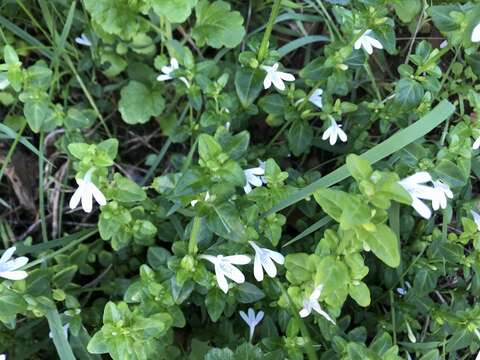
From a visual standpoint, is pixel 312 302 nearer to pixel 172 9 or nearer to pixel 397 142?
pixel 397 142

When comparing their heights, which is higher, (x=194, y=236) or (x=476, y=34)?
(x=476, y=34)

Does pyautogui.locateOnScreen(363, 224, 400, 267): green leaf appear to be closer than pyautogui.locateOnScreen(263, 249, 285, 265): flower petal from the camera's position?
Yes

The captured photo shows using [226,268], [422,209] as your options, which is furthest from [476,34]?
[226,268]

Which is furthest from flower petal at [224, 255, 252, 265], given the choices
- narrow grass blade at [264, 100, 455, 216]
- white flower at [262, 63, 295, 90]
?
white flower at [262, 63, 295, 90]

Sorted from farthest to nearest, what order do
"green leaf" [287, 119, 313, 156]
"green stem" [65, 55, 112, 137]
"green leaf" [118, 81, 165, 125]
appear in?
"green leaf" [118, 81, 165, 125]
"green stem" [65, 55, 112, 137]
"green leaf" [287, 119, 313, 156]

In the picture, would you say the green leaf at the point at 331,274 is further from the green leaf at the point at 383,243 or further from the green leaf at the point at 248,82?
the green leaf at the point at 248,82

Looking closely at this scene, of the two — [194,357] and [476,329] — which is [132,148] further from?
[476,329]

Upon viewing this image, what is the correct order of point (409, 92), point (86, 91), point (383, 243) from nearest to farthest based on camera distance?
point (383, 243) < point (409, 92) < point (86, 91)

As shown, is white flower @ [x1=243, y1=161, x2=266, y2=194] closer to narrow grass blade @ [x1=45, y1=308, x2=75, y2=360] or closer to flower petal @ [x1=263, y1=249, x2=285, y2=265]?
flower petal @ [x1=263, y1=249, x2=285, y2=265]
